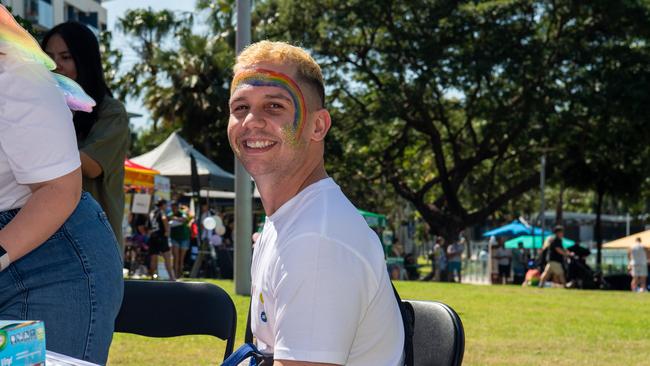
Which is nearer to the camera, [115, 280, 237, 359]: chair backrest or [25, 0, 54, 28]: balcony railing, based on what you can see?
[115, 280, 237, 359]: chair backrest

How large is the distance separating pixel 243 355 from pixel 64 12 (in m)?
58.3

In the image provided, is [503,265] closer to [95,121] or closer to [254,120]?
[95,121]

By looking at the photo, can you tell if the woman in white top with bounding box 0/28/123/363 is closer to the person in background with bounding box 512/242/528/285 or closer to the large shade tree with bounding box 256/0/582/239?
the large shade tree with bounding box 256/0/582/239

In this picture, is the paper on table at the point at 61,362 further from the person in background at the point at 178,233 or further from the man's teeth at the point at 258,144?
the person in background at the point at 178,233

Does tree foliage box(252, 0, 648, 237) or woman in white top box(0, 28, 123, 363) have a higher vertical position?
tree foliage box(252, 0, 648, 237)

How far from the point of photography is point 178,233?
22.8m

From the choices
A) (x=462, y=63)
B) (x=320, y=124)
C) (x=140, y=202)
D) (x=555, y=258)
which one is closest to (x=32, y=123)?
(x=320, y=124)

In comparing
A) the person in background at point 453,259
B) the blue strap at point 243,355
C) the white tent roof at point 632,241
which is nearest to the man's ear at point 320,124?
the blue strap at point 243,355

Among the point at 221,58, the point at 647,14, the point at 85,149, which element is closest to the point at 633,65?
the point at 647,14

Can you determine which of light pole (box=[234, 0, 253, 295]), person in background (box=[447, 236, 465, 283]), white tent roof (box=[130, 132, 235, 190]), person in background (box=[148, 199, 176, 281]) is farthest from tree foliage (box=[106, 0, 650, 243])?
light pole (box=[234, 0, 253, 295])

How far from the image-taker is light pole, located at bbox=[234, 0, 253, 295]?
595 inches

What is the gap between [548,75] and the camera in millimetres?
34250

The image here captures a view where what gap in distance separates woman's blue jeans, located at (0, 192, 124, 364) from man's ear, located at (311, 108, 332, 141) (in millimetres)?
581

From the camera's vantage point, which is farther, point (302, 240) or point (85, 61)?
point (85, 61)
